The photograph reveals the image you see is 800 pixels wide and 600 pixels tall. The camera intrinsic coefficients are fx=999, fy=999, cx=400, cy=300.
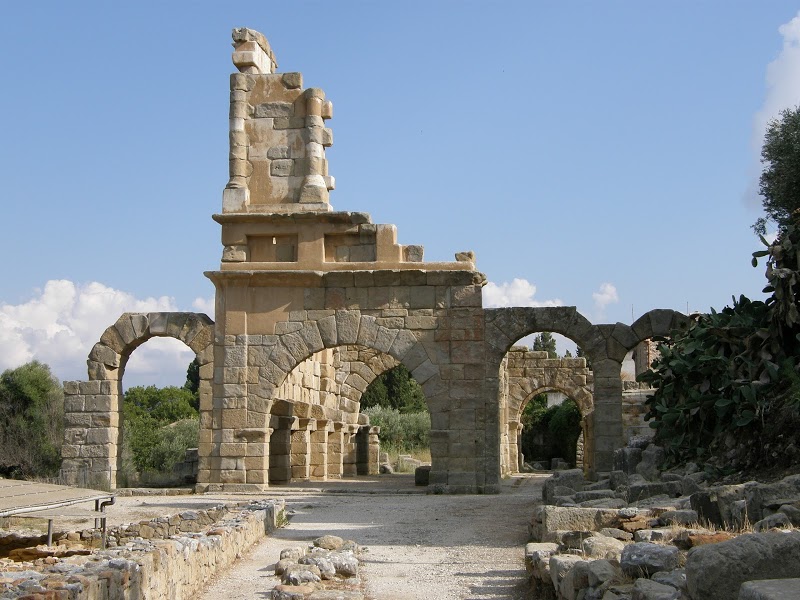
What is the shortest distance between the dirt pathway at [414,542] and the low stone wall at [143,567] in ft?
0.60

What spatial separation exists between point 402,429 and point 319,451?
950cm

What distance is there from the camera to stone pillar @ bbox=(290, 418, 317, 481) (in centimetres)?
2002

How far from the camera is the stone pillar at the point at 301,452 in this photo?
20.0 m

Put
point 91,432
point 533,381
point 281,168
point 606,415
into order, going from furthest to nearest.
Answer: point 533,381 < point 281,168 < point 91,432 < point 606,415

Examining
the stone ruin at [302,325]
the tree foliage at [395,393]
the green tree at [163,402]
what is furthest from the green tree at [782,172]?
the green tree at [163,402]

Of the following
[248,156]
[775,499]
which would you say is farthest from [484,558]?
[248,156]

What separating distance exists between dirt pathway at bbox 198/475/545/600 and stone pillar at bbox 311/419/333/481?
5212 millimetres

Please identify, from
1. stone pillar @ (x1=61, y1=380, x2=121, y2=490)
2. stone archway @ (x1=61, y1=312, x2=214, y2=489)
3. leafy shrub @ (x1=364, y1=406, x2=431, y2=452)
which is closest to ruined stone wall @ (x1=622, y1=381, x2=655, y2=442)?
stone archway @ (x1=61, y1=312, x2=214, y2=489)

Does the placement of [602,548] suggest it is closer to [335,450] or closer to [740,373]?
[740,373]

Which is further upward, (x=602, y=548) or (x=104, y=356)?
(x=104, y=356)

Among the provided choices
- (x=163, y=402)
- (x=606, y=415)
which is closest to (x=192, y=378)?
(x=163, y=402)

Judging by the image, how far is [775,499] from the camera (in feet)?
22.4

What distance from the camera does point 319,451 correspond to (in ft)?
69.6

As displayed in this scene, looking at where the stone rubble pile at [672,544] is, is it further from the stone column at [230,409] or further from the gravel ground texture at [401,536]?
the stone column at [230,409]
